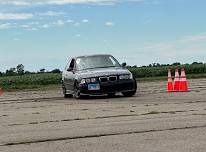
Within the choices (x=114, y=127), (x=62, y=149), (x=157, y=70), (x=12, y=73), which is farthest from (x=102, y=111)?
(x=12, y=73)

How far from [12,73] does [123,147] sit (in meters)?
60.4

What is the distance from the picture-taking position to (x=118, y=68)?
19.7 metres

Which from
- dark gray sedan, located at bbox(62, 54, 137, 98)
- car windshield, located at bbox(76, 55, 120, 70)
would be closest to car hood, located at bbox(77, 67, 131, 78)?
dark gray sedan, located at bbox(62, 54, 137, 98)

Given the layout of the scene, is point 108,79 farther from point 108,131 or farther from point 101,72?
point 108,131

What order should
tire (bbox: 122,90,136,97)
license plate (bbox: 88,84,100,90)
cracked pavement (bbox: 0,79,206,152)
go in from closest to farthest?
1. cracked pavement (bbox: 0,79,206,152)
2. license plate (bbox: 88,84,100,90)
3. tire (bbox: 122,90,136,97)

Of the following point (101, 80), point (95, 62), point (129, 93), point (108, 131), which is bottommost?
point (108, 131)

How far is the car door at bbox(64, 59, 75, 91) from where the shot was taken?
20.1 metres

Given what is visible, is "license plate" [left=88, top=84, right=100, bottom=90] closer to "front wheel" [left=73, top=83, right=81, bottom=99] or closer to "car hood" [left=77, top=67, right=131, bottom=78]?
"car hood" [left=77, top=67, right=131, bottom=78]

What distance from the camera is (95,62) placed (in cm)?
2039

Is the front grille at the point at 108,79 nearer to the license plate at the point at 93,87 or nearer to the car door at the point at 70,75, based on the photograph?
the license plate at the point at 93,87

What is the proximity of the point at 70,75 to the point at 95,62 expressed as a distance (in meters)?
0.95

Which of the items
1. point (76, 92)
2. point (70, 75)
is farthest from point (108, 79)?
point (70, 75)

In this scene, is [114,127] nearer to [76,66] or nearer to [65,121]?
[65,121]

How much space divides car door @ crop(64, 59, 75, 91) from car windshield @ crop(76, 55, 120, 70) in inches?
11.6
